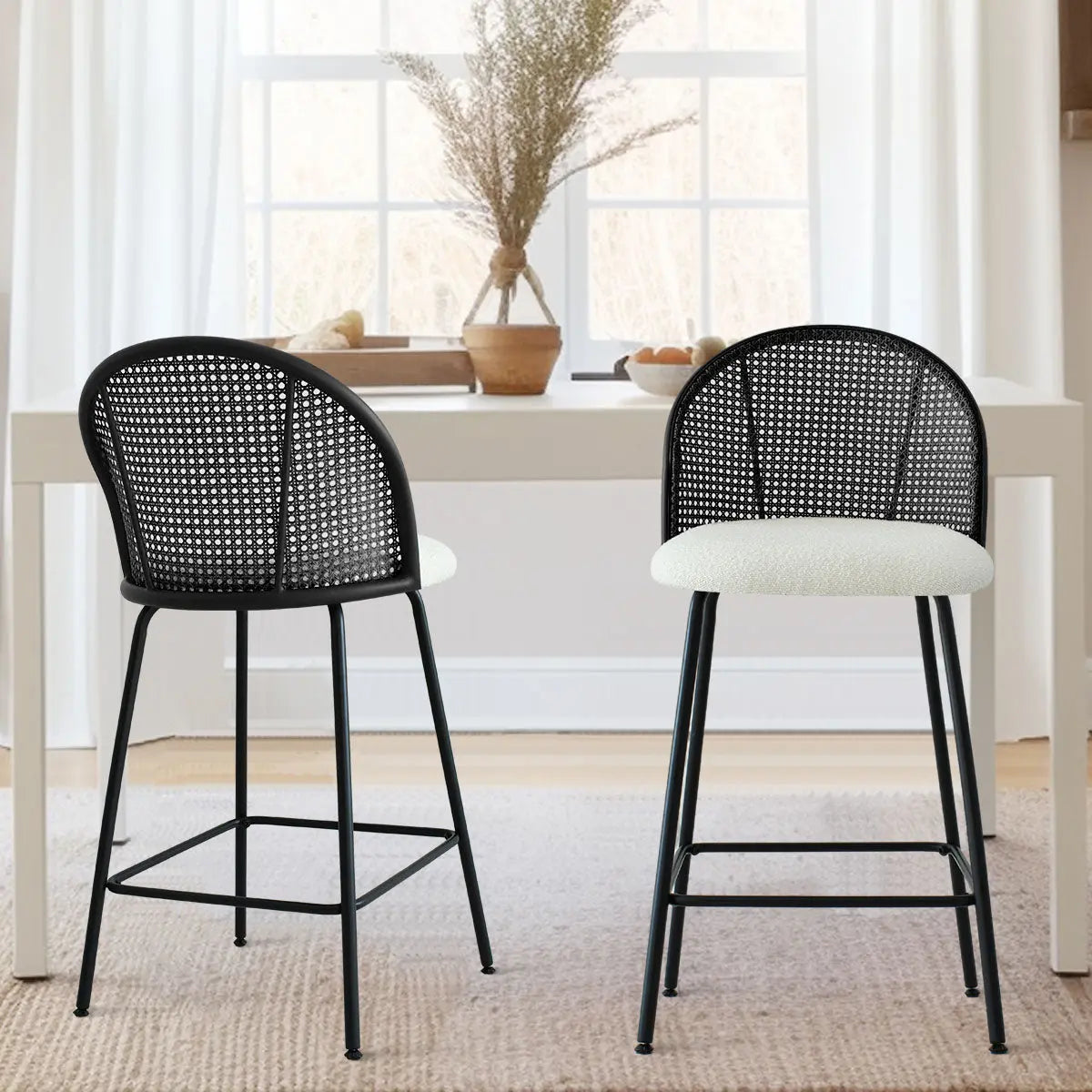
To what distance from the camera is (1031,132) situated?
3293 mm

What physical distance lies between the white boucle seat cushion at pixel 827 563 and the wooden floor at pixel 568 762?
4.46ft

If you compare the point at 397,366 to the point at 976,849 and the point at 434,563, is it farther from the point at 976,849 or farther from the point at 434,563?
the point at 976,849

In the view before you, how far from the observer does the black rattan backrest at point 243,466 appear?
1.74 metres

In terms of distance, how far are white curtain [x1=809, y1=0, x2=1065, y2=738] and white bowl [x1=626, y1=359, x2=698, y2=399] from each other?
4.16 feet

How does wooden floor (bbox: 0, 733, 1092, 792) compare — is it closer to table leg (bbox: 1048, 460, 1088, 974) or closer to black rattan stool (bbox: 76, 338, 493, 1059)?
table leg (bbox: 1048, 460, 1088, 974)

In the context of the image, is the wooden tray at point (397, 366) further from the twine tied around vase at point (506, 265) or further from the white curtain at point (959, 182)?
the white curtain at point (959, 182)

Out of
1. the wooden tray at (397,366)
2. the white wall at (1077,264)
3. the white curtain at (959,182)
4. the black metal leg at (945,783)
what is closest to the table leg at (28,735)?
the wooden tray at (397,366)

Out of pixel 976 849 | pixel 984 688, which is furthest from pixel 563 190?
pixel 976 849

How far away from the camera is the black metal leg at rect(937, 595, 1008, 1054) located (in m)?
1.74

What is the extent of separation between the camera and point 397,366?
2336 mm

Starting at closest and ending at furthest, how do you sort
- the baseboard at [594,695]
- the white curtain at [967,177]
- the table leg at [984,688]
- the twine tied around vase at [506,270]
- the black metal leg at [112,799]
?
1. the black metal leg at [112,799]
2. the twine tied around vase at [506,270]
3. the table leg at [984,688]
4. the white curtain at [967,177]
5. the baseboard at [594,695]

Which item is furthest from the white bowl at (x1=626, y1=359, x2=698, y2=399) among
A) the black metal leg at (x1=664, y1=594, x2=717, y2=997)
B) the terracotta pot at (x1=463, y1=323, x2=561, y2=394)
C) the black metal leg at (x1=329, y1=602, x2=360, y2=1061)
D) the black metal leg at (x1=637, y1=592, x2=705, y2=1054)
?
the black metal leg at (x1=329, y1=602, x2=360, y2=1061)

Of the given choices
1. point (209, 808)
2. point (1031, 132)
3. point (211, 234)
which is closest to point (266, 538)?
point (209, 808)

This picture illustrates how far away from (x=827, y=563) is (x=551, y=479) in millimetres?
450
